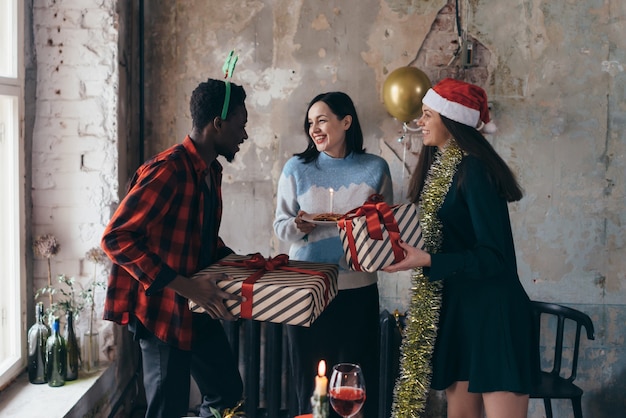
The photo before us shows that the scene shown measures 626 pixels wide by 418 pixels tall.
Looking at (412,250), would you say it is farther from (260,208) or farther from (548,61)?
(548,61)

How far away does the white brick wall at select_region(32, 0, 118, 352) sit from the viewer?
2705 millimetres

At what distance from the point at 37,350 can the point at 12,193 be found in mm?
596

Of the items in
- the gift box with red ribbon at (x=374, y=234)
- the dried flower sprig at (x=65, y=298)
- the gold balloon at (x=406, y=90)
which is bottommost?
the dried flower sprig at (x=65, y=298)

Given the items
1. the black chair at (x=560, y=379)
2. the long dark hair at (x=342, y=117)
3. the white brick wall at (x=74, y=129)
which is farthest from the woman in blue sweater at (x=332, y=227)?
the white brick wall at (x=74, y=129)

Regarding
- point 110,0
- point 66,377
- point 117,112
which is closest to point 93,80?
point 117,112

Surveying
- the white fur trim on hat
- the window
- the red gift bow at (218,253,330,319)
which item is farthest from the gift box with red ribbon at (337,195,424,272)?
the window

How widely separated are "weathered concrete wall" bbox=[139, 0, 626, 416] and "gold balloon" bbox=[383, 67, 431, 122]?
0.63 feet

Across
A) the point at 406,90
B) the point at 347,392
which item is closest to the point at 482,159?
the point at 347,392

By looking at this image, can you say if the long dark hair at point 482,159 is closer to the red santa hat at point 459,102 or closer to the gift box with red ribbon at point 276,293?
the red santa hat at point 459,102

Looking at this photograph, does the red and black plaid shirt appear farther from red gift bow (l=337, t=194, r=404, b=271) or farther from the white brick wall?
the white brick wall

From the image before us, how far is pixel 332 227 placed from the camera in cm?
254

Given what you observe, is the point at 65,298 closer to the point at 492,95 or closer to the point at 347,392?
the point at 347,392

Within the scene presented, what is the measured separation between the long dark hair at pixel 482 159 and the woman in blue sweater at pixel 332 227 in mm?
380

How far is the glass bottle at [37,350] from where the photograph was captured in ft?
8.18
